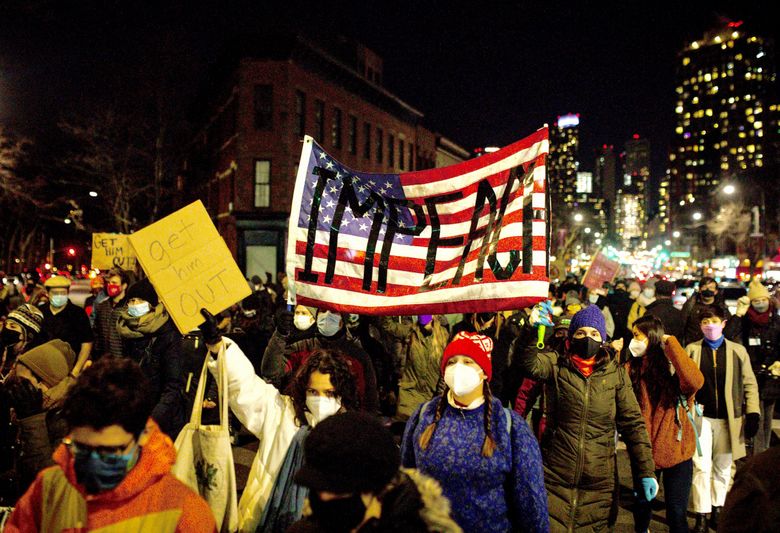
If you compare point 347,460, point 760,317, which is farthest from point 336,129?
point 347,460

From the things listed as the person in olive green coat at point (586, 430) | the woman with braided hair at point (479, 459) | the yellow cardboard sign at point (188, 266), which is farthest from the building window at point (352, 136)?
the woman with braided hair at point (479, 459)

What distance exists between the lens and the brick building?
3159 cm

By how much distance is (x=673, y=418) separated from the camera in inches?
209

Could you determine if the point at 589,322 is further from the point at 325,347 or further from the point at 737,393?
the point at 737,393

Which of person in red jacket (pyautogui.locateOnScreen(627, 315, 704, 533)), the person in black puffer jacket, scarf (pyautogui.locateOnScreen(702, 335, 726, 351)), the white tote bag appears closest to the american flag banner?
the white tote bag

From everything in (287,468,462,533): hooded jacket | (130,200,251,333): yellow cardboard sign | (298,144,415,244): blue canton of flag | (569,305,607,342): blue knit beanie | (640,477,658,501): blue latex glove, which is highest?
(298,144,415,244): blue canton of flag

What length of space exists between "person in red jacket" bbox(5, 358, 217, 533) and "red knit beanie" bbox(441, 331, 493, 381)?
168 centimetres

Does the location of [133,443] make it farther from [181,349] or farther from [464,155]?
[464,155]

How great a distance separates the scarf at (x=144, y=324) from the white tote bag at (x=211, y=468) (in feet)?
9.09

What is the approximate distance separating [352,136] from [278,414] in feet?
116

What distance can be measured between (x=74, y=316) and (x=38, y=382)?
150 inches

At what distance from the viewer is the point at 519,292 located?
417cm

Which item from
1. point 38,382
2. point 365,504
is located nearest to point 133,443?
point 365,504

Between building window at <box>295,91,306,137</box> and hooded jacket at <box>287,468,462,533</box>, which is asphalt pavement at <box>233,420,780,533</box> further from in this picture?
building window at <box>295,91,306,137</box>
